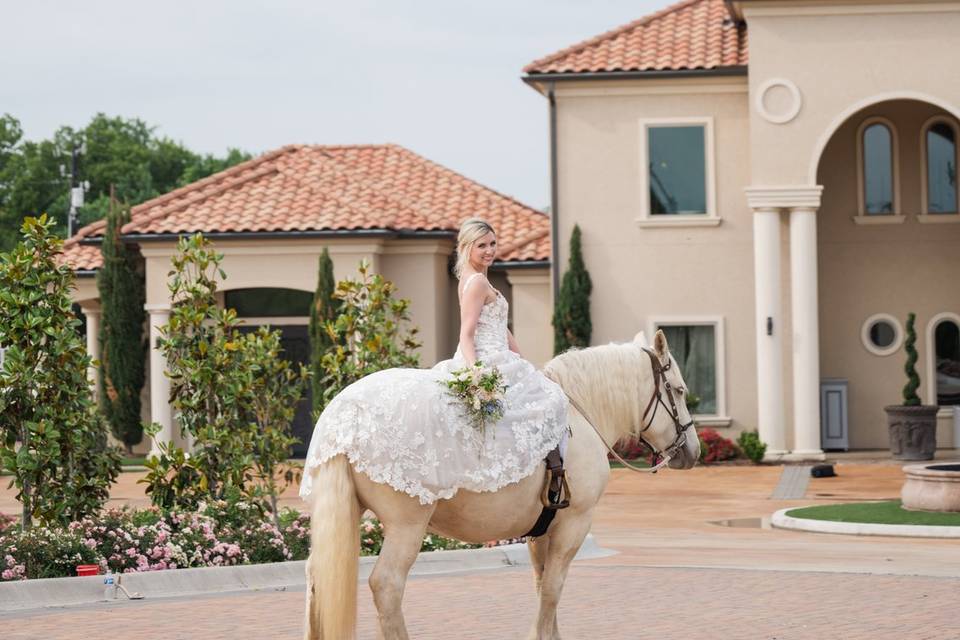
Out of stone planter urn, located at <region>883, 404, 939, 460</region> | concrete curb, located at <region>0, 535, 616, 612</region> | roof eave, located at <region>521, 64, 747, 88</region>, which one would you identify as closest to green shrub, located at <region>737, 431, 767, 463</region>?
stone planter urn, located at <region>883, 404, 939, 460</region>

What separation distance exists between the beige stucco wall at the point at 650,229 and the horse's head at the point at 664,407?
20890 mm

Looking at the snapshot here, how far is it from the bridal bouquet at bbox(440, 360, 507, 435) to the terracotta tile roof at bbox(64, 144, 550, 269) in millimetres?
22965

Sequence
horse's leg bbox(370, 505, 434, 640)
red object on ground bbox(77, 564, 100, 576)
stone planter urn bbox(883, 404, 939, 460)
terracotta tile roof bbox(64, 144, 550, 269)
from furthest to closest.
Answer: terracotta tile roof bbox(64, 144, 550, 269), stone planter urn bbox(883, 404, 939, 460), red object on ground bbox(77, 564, 100, 576), horse's leg bbox(370, 505, 434, 640)

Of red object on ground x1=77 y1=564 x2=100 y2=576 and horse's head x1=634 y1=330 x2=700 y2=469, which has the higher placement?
horse's head x1=634 y1=330 x2=700 y2=469

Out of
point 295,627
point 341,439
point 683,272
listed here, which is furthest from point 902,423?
point 341,439

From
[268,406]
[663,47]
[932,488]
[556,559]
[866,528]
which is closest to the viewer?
[556,559]

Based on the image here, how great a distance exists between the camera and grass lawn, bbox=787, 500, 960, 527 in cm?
1728

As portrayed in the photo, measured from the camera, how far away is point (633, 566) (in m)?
14.2

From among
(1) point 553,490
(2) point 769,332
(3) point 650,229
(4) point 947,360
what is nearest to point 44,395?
(1) point 553,490

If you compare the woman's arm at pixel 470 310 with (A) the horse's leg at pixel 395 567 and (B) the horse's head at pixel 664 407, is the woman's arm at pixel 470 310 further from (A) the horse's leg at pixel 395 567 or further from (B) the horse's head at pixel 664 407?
(B) the horse's head at pixel 664 407

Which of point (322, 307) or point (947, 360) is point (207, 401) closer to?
point (322, 307)

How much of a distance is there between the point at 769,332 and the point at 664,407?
19.7 meters

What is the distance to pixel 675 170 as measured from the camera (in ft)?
99.8

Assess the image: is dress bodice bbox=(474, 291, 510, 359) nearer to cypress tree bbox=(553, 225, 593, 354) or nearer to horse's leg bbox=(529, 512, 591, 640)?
horse's leg bbox=(529, 512, 591, 640)
